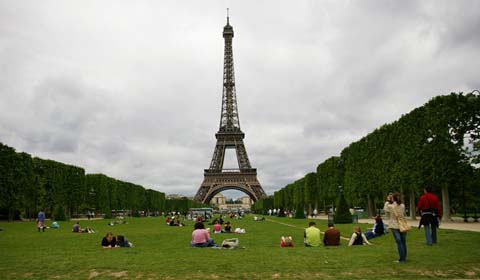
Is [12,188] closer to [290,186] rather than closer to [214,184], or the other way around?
[290,186]

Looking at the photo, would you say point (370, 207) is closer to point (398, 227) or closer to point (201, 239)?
point (201, 239)

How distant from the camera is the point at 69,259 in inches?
543

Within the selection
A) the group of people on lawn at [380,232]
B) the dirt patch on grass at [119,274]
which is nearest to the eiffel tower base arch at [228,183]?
the group of people on lawn at [380,232]

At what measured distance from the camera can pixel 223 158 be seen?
388ft

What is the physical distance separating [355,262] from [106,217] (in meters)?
59.8

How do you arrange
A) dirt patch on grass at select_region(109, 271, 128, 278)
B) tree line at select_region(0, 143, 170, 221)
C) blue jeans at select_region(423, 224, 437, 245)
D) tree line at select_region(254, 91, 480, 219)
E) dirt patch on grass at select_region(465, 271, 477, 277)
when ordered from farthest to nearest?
1. tree line at select_region(0, 143, 170, 221)
2. tree line at select_region(254, 91, 480, 219)
3. blue jeans at select_region(423, 224, 437, 245)
4. dirt patch on grass at select_region(465, 271, 477, 277)
5. dirt patch on grass at select_region(109, 271, 128, 278)

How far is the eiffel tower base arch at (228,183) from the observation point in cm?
10881

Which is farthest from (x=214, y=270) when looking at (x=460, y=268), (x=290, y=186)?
(x=290, y=186)

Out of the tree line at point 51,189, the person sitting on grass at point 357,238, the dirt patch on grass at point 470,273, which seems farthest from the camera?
the tree line at point 51,189

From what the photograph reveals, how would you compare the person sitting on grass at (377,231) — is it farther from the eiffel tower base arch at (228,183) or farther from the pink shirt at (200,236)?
the eiffel tower base arch at (228,183)

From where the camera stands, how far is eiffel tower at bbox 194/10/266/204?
109938 mm

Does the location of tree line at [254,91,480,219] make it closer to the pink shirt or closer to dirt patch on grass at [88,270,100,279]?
the pink shirt

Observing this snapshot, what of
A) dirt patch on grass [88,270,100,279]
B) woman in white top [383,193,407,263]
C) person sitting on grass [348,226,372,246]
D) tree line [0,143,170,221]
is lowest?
dirt patch on grass [88,270,100,279]

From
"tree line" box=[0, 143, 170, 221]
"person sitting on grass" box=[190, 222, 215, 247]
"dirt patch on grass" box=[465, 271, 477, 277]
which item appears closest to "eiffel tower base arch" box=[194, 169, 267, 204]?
"tree line" box=[0, 143, 170, 221]
